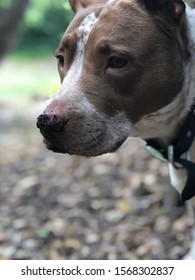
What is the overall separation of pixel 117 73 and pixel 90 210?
1955mm

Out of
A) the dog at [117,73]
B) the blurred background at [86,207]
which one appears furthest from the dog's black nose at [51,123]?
the blurred background at [86,207]

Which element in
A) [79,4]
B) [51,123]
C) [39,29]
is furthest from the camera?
[39,29]

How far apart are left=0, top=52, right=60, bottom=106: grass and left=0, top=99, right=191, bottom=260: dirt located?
131 inches

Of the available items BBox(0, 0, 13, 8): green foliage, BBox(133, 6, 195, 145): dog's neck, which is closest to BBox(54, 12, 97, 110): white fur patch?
BBox(133, 6, 195, 145): dog's neck

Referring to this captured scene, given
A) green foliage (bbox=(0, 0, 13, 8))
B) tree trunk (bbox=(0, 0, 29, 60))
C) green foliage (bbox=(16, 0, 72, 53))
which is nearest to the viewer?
tree trunk (bbox=(0, 0, 29, 60))

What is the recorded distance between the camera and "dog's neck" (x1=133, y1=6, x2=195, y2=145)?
2.38 m

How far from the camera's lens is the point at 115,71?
2232 mm

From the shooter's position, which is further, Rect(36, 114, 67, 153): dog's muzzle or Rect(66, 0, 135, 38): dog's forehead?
Rect(66, 0, 135, 38): dog's forehead

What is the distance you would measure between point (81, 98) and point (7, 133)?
4.78 m

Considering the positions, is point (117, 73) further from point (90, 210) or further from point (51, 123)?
point (90, 210)

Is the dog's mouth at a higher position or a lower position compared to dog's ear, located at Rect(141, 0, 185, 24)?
lower

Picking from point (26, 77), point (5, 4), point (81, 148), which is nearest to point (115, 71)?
point (81, 148)

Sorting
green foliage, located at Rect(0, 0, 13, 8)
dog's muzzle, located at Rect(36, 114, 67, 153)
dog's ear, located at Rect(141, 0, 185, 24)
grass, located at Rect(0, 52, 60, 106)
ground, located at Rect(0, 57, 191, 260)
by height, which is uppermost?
dog's ear, located at Rect(141, 0, 185, 24)

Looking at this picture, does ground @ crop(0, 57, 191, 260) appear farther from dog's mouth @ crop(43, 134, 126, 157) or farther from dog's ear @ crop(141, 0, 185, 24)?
dog's ear @ crop(141, 0, 185, 24)
